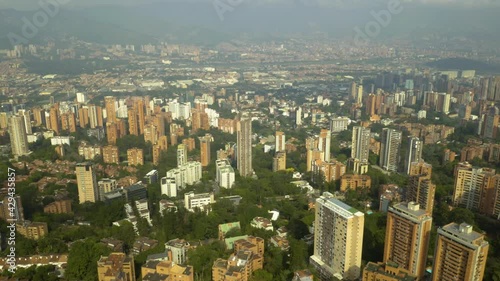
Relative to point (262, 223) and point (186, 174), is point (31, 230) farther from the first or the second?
point (262, 223)

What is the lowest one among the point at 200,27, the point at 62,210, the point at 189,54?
the point at 62,210

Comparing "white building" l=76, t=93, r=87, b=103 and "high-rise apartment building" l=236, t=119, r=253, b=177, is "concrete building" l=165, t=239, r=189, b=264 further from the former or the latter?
"white building" l=76, t=93, r=87, b=103

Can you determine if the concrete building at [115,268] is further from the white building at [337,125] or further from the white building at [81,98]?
the white building at [81,98]

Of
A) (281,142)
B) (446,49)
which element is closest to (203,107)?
(281,142)

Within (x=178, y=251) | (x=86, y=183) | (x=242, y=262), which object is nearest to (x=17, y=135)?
(x=86, y=183)

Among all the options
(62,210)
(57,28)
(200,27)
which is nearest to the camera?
(62,210)

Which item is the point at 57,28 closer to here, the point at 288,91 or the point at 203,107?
the point at 203,107

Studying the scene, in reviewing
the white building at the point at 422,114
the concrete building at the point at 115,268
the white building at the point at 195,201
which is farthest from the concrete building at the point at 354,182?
the white building at the point at 422,114
